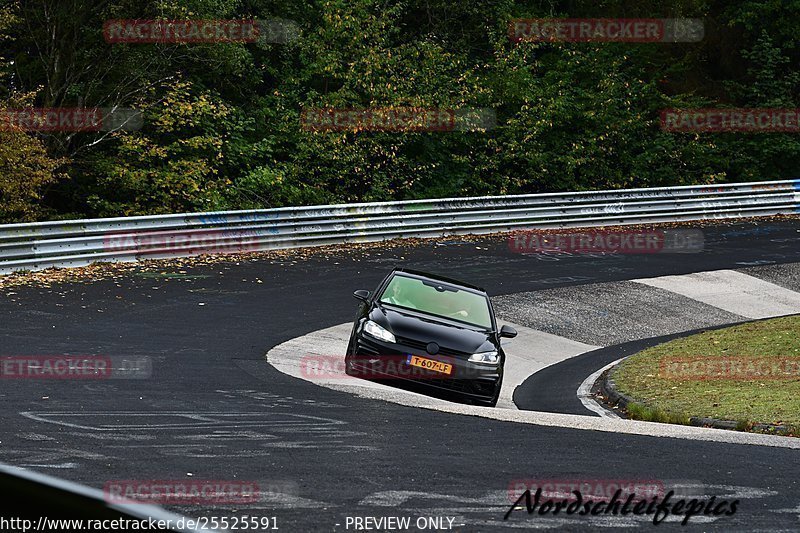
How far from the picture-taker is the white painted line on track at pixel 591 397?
541 inches

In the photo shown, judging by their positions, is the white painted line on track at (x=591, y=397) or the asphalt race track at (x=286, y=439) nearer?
the asphalt race track at (x=286, y=439)

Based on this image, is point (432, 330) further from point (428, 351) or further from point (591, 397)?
point (591, 397)

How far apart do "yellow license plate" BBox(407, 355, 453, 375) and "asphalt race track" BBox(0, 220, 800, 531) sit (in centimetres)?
145

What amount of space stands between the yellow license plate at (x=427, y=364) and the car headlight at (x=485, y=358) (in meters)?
0.37

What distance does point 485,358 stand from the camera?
13047mm

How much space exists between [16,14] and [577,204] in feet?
53.4

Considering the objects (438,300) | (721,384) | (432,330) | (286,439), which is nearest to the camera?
(286,439)

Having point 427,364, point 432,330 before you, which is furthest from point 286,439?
point 432,330

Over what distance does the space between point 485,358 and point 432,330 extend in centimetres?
76

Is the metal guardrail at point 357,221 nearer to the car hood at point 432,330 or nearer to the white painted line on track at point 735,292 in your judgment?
the white painted line on track at point 735,292

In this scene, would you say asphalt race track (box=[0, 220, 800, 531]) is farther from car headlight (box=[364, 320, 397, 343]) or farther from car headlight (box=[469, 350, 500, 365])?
car headlight (box=[469, 350, 500, 365])

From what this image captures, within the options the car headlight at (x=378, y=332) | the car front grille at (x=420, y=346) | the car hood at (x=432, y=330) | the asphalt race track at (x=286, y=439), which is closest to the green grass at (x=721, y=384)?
the asphalt race track at (x=286, y=439)

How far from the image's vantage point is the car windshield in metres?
14.0

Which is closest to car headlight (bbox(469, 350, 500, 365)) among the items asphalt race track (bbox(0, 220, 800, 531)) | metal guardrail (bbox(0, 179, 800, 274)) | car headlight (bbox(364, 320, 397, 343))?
car headlight (bbox(364, 320, 397, 343))
